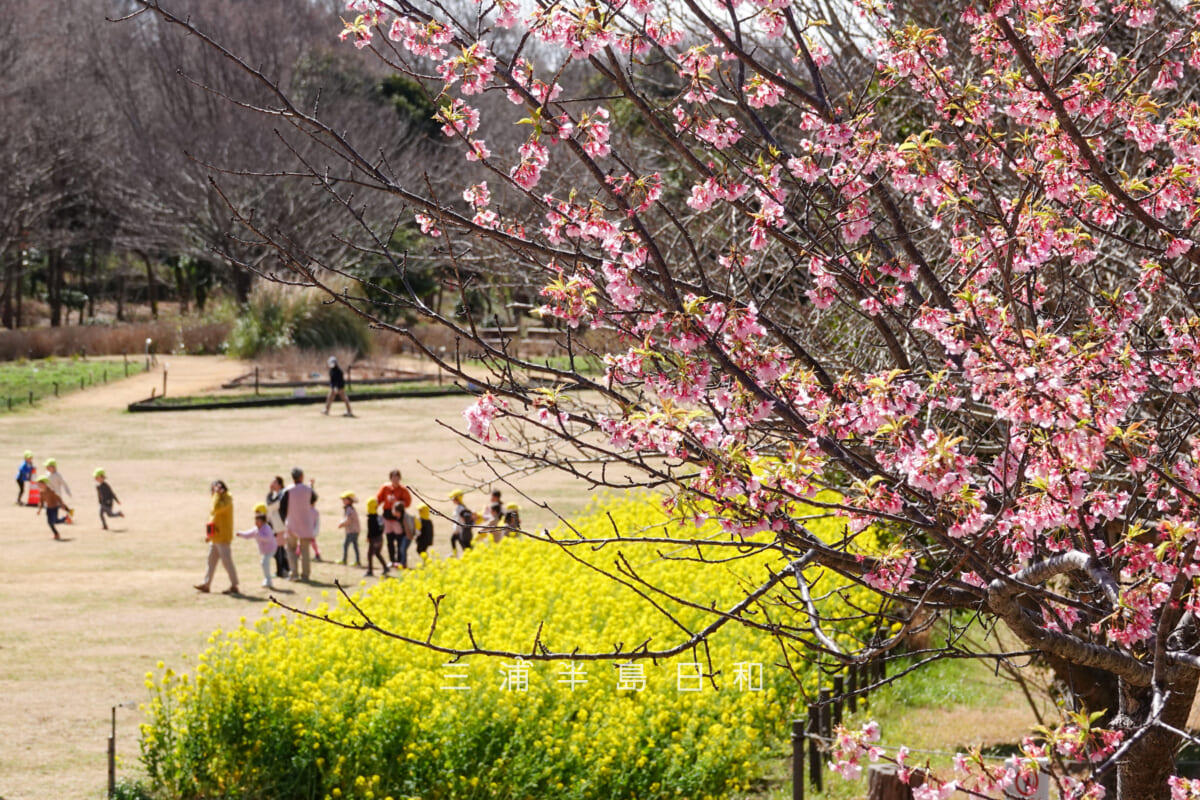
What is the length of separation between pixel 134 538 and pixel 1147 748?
48.5ft

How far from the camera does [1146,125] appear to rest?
4352mm

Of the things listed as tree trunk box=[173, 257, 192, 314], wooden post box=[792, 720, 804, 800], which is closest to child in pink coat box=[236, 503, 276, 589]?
wooden post box=[792, 720, 804, 800]

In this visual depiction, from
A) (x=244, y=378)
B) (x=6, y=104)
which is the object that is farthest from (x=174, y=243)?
(x=244, y=378)

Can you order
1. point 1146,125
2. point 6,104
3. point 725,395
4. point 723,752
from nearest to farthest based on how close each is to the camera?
point 725,395
point 1146,125
point 723,752
point 6,104

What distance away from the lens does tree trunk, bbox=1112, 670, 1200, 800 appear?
14.9 feet

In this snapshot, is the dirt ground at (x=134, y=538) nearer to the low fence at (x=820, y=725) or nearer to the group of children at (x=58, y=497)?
the group of children at (x=58, y=497)

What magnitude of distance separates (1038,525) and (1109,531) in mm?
4675

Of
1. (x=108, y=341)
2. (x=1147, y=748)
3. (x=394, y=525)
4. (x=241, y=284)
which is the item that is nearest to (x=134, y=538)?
(x=394, y=525)

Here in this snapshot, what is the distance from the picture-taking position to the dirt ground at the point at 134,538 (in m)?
10.0

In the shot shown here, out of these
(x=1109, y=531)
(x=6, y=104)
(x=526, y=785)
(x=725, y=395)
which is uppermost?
(x=6, y=104)

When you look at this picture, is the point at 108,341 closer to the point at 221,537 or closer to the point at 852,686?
the point at 221,537

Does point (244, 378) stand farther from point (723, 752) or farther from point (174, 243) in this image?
point (723, 752)

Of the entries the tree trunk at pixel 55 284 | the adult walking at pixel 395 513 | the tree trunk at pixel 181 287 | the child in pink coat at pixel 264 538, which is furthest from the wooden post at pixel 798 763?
the tree trunk at pixel 181 287

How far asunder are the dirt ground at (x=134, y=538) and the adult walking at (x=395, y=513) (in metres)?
0.57
